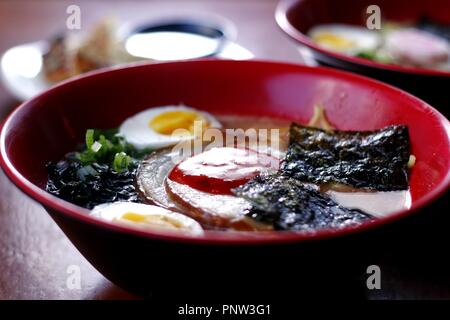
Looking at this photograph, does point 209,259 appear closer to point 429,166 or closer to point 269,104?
point 429,166

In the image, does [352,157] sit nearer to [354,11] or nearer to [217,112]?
[217,112]

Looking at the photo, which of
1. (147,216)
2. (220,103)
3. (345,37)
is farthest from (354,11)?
(147,216)

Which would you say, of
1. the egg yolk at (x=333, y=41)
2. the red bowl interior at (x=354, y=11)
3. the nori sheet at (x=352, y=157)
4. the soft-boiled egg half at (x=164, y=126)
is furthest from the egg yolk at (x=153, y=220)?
the egg yolk at (x=333, y=41)

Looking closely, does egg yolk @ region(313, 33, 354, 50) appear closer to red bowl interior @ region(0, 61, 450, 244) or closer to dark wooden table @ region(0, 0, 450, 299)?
dark wooden table @ region(0, 0, 450, 299)

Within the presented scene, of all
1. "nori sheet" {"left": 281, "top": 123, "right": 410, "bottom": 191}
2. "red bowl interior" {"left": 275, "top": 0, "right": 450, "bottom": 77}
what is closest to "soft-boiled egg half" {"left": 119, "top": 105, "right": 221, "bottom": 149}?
"nori sheet" {"left": 281, "top": 123, "right": 410, "bottom": 191}
